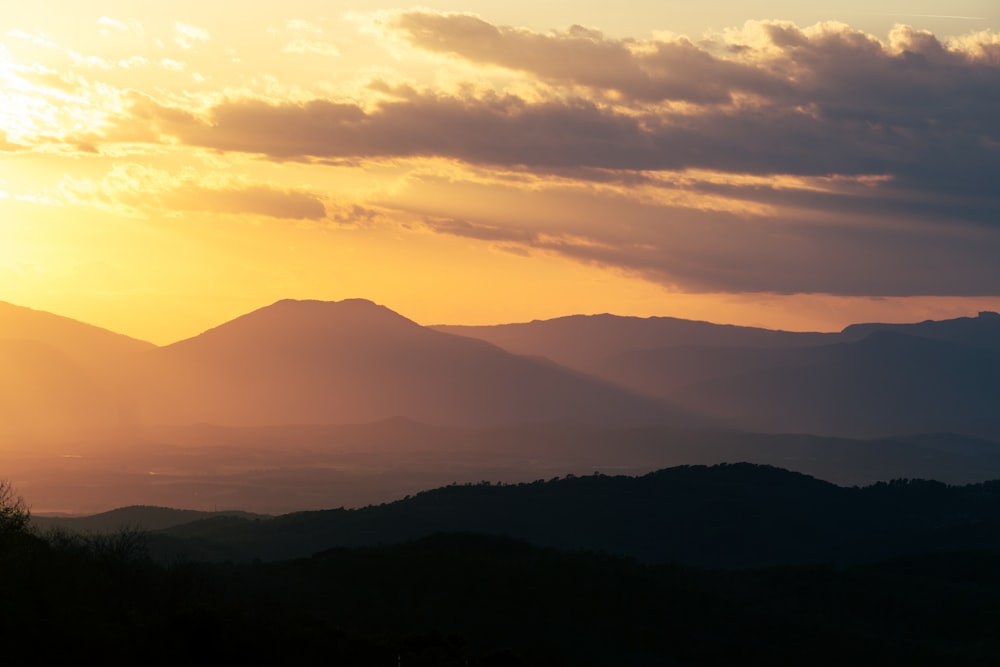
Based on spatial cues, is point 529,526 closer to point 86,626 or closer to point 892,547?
point 892,547

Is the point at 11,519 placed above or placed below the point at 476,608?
above

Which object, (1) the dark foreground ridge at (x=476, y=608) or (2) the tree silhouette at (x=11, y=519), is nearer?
(1) the dark foreground ridge at (x=476, y=608)

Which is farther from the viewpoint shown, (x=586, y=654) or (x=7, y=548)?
(x=586, y=654)

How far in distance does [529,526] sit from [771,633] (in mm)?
86187

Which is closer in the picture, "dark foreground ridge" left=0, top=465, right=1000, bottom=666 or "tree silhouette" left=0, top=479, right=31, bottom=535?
"dark foreground ridge" left=0, top=465, right=1000, bottom=666

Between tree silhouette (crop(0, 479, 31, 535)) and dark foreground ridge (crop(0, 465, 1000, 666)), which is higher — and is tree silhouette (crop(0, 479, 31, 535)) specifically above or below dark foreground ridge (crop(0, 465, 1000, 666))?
above

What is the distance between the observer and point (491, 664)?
77875 millimetres

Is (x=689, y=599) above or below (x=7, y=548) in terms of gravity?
below

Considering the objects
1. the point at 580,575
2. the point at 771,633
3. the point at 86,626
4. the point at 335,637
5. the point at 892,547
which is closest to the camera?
the point at 86,626

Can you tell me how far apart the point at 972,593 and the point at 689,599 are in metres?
33.7

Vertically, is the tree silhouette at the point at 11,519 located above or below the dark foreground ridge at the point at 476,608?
above

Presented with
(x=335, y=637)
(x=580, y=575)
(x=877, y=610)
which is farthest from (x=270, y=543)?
(x=335, y=637)

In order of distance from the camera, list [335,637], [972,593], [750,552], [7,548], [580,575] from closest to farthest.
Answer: [7,548]
[335,637]
[580,575]
[972,593]
[750,552]

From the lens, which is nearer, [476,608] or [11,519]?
[11,519]
